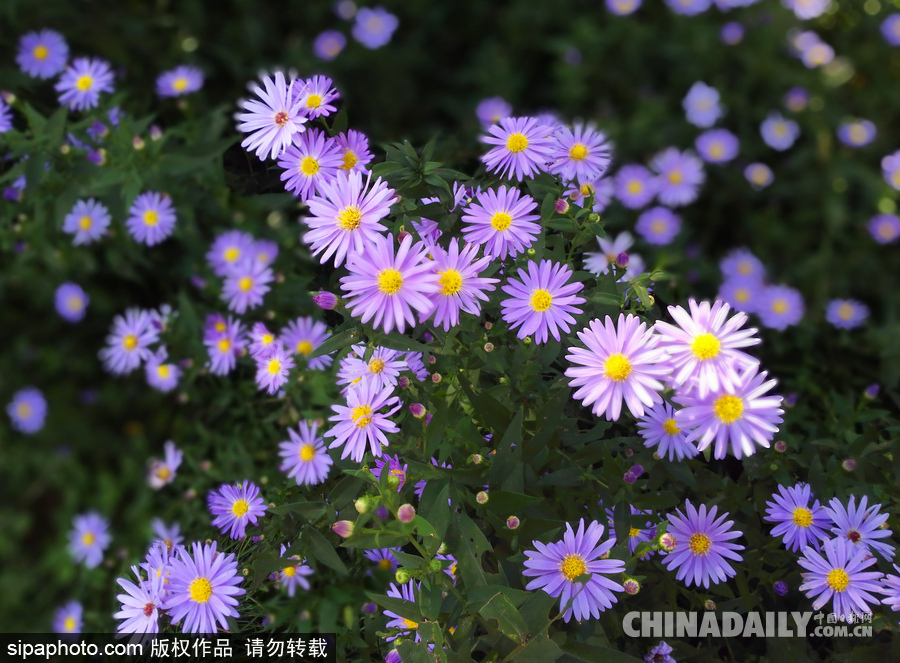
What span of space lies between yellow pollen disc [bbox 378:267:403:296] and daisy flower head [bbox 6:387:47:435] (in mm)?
2370

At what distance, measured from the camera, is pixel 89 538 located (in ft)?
7.47

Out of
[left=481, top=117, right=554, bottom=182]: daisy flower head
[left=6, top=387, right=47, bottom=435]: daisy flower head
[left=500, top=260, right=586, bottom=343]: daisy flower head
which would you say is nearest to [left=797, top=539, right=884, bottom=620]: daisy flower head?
[left=500, top=260, right=586, bottom=343]: daisy flower head

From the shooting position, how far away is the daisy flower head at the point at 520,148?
1155 millimetres

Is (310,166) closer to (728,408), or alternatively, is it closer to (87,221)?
(728,408)

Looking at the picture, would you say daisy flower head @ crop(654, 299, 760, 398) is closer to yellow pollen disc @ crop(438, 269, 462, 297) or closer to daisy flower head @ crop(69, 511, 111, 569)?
yellow pollen disc @ crop(438, 269, 462, 297)

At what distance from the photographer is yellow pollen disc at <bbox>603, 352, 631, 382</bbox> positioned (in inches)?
35.9

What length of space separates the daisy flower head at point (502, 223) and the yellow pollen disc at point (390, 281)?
166 millimetres

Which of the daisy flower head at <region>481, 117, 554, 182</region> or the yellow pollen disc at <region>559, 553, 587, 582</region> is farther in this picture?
the daisy flower head at <region>481, 117, 554, 182</region>

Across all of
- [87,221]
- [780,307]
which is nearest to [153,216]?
[87,221]

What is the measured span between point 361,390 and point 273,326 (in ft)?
2.73

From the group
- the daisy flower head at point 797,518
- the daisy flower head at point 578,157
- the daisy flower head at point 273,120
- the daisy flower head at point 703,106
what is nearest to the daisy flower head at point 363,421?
the daisy flower head at point 273,120

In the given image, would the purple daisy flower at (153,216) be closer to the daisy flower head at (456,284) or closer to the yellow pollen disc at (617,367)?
the daisy flower head at (456,284)

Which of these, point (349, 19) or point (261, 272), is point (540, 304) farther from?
point (349, 19)

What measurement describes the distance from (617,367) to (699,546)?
348 mm
